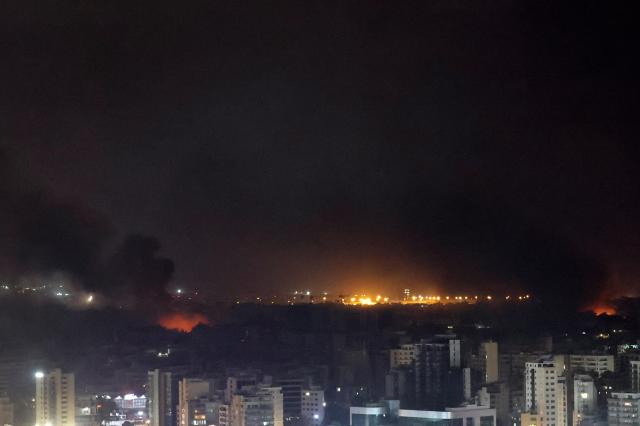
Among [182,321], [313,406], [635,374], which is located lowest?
[313,406]

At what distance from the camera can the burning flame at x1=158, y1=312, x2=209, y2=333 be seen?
11.3 meters

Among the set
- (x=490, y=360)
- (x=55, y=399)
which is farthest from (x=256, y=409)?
(x=490, y=360)

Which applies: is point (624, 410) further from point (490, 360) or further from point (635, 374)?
point (490, 360)

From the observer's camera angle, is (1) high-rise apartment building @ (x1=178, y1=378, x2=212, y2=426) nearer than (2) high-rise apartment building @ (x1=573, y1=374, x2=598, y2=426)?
No

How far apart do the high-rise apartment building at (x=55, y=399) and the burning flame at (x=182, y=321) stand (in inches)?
131

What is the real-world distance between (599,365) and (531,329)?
169cm

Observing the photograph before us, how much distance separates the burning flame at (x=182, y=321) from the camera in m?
11.3

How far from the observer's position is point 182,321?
456 inches

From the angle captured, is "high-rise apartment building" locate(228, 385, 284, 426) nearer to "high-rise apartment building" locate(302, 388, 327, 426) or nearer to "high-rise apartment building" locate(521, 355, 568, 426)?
"high-rise apartment building" locate(302, 388, 327, 426)

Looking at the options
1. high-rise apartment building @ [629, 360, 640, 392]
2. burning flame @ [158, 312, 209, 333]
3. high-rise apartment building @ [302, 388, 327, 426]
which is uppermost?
burning flame @ [158, 312, 209, 333]

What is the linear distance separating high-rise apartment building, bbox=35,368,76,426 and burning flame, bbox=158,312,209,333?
333 cm

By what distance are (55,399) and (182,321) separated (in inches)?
154

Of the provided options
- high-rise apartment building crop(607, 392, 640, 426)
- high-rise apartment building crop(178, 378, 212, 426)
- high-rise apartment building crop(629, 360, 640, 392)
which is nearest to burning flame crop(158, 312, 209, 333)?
high-rise apartment building crop(178, 378, 212, 426)

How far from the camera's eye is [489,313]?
410 inches
